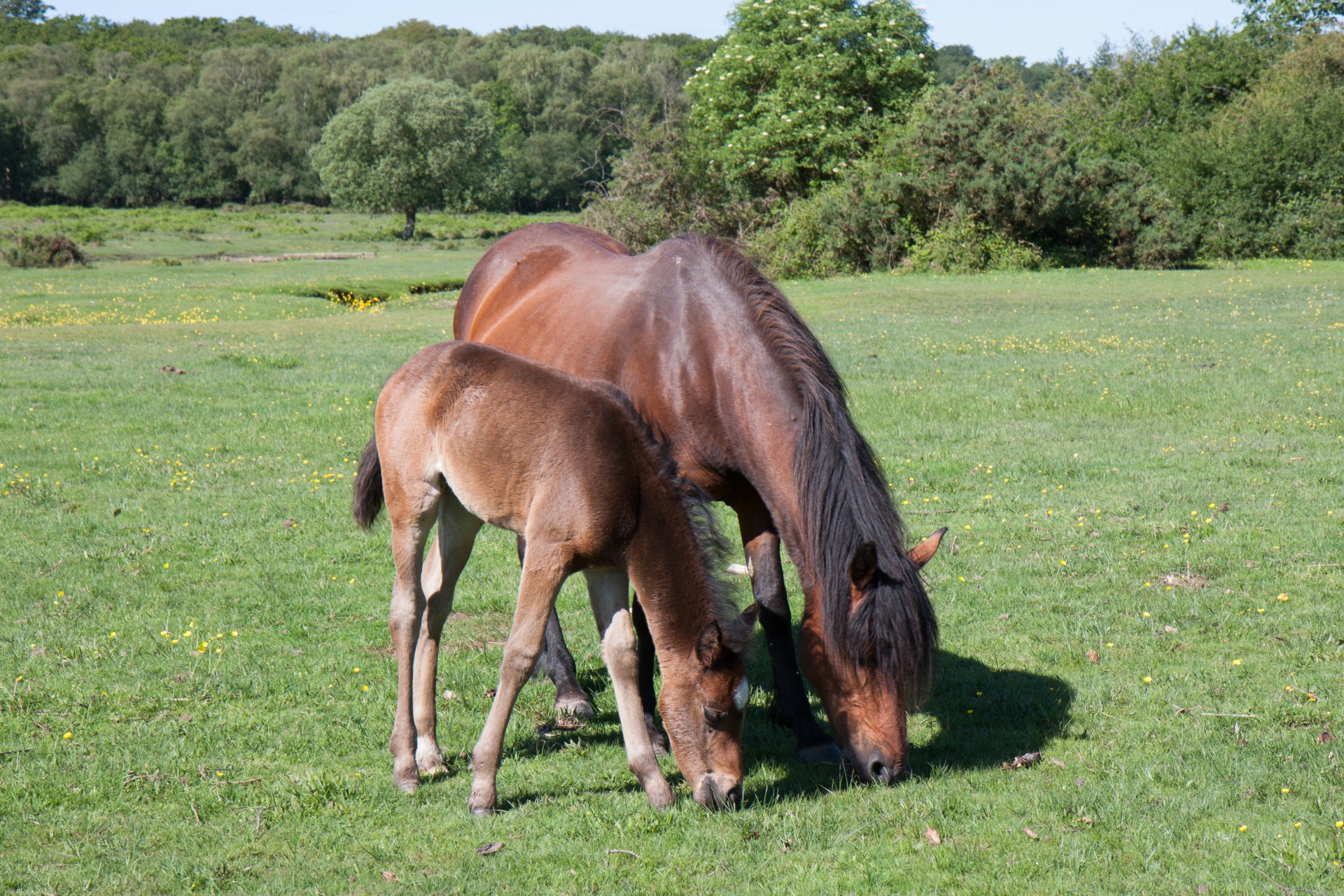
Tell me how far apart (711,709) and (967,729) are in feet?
5.77

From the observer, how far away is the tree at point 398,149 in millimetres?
65812

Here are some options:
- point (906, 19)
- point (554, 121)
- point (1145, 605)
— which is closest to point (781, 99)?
point (906, 19)

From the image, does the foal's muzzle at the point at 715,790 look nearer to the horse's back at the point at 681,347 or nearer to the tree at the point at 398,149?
the horse's back at the point at 681,347

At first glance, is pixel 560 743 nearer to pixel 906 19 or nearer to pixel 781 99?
pixel 781 99

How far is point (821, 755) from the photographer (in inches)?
206

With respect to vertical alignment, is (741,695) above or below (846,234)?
below

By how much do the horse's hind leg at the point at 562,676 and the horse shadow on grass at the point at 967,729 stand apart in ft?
2.99

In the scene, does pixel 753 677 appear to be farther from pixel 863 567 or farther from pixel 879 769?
pixel 863 567

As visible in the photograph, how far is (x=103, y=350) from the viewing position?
746 inches

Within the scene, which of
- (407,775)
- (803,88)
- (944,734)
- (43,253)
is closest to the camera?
(407,775)

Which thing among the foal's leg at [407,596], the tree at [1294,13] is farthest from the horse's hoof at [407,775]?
the tree at [1294,13]

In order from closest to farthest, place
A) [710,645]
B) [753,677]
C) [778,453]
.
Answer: [710,645]
[778,453]
[753,677]

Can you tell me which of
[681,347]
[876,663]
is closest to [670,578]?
[876,663]

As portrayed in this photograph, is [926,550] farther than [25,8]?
No
